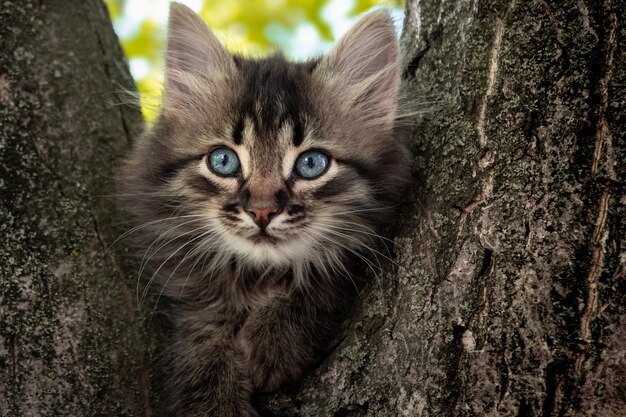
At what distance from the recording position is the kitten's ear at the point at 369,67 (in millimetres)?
2852

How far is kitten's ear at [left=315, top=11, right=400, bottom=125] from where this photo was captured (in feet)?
9.36

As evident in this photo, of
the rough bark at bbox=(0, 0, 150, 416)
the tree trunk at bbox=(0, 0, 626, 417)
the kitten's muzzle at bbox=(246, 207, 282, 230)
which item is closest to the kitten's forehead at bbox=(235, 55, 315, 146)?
the kitten's muzzle at bbox=(246, 207, 282, 230)

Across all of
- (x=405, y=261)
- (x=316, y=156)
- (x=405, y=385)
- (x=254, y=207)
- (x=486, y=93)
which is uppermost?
(x=486, y=93)

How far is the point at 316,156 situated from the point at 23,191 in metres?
1.18

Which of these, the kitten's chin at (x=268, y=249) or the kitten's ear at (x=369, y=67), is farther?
the kitten's ear at (x=369, y=67)

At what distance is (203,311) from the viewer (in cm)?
283

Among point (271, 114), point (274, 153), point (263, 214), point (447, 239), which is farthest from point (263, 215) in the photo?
point (447, 239)

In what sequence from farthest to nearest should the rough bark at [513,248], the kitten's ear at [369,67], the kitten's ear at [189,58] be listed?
the kitten's ear at [189,58] < the kitten's ear at [369,67] < the rough bark at [513,248]

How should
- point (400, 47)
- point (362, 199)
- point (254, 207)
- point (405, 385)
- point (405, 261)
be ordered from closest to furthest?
1. point (405, 385)
2. point (405, 261)
3. point (254, 207)
4. point (362, 199)
5. point (400, 47)

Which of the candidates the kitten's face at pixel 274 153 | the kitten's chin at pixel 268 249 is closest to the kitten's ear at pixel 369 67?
the kitten's face at pixel 274 153

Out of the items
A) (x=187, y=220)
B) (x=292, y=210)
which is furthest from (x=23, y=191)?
(x=292, y=210)

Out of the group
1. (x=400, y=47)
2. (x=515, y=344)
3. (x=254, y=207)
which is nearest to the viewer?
(x=515, y=344)

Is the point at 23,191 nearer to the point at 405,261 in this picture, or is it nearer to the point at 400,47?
the point at 405,261

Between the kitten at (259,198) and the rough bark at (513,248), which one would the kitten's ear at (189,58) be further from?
the rough bark at (513,248)
